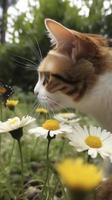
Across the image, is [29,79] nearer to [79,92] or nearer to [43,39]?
[43,39]

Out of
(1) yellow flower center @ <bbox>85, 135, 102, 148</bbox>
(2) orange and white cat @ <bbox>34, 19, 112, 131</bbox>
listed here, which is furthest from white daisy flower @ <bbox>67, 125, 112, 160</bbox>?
(2) orange and white cat @ <bbox>34, 19, 112, 131</bbox>

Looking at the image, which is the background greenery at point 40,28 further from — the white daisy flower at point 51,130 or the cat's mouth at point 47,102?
the white daisy flower at point 51,130

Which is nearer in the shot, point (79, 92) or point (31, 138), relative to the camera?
point (79, 92)

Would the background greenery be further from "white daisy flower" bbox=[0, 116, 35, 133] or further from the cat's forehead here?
"white daisy flower" bbox=[0, 116, 35, 133]

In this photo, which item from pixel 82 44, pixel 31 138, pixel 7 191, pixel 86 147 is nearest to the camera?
pixel 86 147

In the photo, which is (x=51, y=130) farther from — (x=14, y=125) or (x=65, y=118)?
(x=65, y=118)

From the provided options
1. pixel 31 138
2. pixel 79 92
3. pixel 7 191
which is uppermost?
pixel 79 92

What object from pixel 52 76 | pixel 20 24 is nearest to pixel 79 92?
pixel 52 76

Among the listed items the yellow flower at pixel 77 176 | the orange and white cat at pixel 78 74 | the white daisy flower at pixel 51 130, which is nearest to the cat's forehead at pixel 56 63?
the orange and white cat at pixel 78 74
